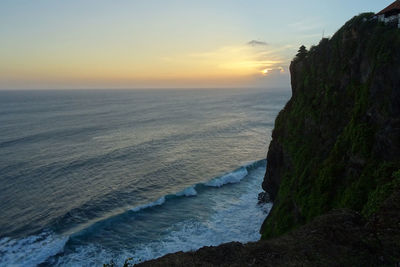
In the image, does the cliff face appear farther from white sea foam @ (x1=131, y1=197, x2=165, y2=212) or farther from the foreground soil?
white sea foam @ (x1=131, y1=197, x2=165, y2=212)

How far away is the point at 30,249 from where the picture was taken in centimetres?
2662

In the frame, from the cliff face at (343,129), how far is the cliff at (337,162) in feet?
0.23

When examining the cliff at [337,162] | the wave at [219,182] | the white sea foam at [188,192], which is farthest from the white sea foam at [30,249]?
the cliff at [337,162]

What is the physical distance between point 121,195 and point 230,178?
1773cm

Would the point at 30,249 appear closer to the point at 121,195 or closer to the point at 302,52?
the point at 121,195

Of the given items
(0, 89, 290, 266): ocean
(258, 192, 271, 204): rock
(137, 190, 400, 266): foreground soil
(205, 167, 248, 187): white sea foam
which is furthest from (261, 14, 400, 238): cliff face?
(205, 167, 248, 187): white sea foam

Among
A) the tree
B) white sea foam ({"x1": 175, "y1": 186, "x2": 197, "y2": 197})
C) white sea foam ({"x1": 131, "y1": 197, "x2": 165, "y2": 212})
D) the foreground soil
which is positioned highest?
the tree

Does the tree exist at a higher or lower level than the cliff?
higher

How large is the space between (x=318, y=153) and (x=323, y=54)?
10.6 meters

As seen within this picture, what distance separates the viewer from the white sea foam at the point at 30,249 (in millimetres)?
24938

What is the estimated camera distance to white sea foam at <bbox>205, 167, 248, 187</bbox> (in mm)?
43000

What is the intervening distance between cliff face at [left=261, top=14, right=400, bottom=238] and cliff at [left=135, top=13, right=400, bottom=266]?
0.07m

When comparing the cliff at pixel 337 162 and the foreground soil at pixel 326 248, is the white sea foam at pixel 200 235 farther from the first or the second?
the foreground soil at pixel 326 248

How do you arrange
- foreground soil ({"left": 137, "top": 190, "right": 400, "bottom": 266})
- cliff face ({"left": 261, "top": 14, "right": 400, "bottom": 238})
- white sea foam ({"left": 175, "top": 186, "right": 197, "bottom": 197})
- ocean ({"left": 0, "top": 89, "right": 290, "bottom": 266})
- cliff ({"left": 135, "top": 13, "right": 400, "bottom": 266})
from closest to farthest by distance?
1. foreground soil ({"left": 137, "top": 190, "right": 400, "bottom": 266})
2. cliff ({"left": 135, "top": 13, "right": 400, "bottom": 266})
3. cliff face ({"left": 261, "top": 14, "right": 400, "bottom": 238})
4. ocean ({"left": 0, "top": 89, "right": 290, "bottom": 266})
5. white sea foam ({"left": 175, "top": 186, "right": 197, "bottom": 197})
